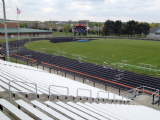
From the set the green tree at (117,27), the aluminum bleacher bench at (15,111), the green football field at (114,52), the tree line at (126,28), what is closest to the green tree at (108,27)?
the tree line at (126,28)

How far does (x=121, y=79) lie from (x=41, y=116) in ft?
45.0

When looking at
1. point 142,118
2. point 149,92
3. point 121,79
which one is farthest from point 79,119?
point 121,79

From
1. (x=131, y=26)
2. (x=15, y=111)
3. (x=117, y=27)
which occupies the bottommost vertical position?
(x=15, y=111)

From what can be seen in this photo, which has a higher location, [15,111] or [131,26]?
[131,26]

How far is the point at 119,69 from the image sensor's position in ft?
67.3

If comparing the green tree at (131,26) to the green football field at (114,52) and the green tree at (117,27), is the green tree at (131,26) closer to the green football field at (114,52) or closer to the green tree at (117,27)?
the green tree at (117,27)

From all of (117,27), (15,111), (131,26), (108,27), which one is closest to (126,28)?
(131,26)

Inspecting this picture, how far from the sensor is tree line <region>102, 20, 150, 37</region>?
84.6 metres

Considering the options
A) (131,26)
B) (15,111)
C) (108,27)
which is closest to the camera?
(15,111)

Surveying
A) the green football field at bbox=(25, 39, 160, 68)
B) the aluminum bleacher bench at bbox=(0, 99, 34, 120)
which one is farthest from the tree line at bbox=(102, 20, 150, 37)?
the aluminum bleacher bench at bbox=(0, 99, 34, 120)

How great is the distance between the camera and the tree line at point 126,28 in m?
84.6

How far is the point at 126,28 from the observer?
86.9 m

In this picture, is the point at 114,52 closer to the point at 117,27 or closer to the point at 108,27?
the point at 117,27

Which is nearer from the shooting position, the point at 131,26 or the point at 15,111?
the point at 15,111
